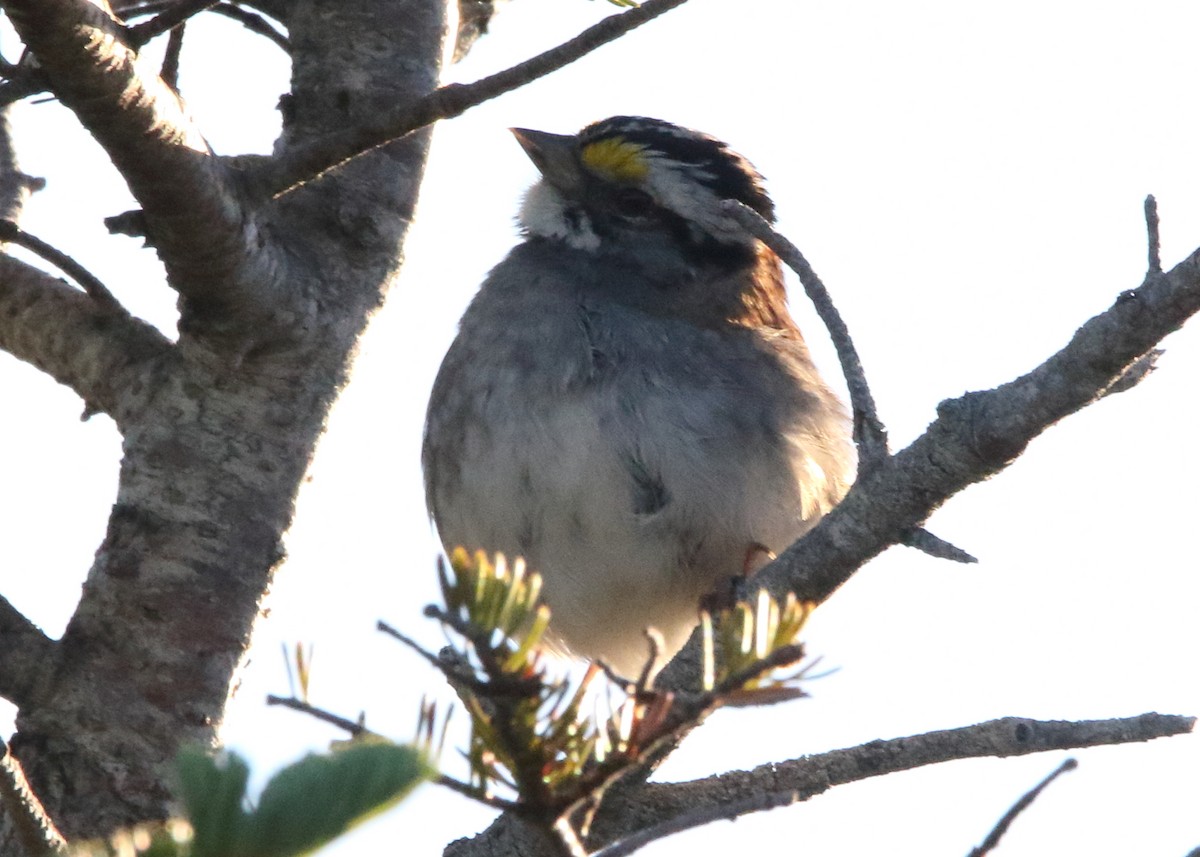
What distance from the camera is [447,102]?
12.1 feet

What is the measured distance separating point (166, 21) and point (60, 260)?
77 cm

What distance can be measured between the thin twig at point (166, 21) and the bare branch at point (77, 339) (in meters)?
0.83

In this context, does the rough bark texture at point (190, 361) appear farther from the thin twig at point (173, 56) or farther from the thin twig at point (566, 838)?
the thin twig at point (566, 838)

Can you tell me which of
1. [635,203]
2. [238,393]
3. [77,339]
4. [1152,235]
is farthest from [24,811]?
[635,203]

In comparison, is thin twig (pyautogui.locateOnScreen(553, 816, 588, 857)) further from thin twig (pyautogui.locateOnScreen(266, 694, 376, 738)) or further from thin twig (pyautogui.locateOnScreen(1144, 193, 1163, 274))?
thin twig (pyautogui.locateOnScreen(1144, 193, 1163, 274))

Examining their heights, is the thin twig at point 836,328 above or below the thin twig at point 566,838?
above

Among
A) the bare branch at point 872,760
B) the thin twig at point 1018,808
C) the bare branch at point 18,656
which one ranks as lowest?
the thin twig at point 1018,808

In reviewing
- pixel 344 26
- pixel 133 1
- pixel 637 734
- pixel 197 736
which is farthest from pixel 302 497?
pixel 637 734

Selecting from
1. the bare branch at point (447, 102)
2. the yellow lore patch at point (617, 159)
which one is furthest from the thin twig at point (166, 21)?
the yellow lore patch at point (617, 159)

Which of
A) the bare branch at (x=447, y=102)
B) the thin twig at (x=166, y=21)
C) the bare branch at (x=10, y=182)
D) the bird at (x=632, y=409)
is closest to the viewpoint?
the thin twig at (x=166, y=21)

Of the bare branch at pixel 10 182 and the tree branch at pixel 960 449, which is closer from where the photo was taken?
the tree branch at pixel 960 449

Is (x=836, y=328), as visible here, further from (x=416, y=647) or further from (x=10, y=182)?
(x=10, y=182)

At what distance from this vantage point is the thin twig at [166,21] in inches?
138

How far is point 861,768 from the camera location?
10.7 feet
